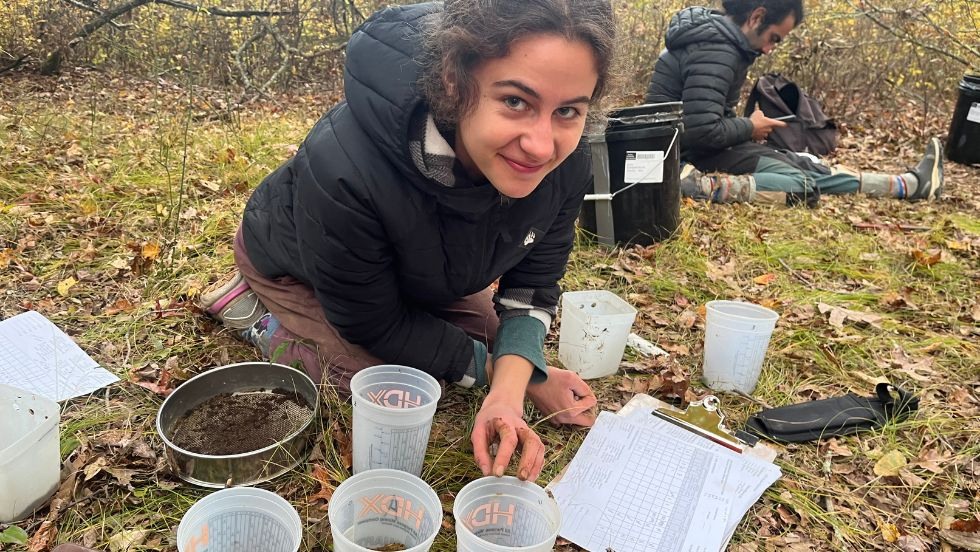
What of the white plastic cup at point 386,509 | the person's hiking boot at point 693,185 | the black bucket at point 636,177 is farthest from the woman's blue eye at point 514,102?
the person's hiking boot at point 693,185

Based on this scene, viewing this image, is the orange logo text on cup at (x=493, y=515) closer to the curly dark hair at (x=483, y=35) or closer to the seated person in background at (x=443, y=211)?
the seated person in background at (x=443, y=211)

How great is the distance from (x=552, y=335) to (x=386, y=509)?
4.60ft

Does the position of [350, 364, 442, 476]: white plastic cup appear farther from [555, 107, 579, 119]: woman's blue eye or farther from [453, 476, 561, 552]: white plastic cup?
[555, 107, 579, 119]: woman's blue eye

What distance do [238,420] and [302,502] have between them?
379 millimetres

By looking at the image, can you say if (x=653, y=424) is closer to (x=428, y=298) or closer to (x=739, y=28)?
(x=428, y=298)

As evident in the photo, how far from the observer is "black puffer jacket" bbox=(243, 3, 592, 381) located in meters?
1.64

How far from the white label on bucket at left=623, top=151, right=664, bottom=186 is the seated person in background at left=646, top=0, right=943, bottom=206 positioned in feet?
3.51

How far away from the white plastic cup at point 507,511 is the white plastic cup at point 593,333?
36.1 inches

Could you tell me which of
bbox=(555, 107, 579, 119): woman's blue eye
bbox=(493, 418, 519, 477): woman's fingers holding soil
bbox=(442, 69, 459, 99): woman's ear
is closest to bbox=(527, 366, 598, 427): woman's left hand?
bbox=(493, 418, 519, 477): woman's fingers holding soil

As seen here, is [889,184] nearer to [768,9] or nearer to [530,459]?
[768,9]

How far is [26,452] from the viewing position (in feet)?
5.06

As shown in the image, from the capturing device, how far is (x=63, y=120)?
15.5 ft

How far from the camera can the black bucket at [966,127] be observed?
5539 millimetres

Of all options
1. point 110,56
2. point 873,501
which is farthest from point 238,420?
point 110,56
